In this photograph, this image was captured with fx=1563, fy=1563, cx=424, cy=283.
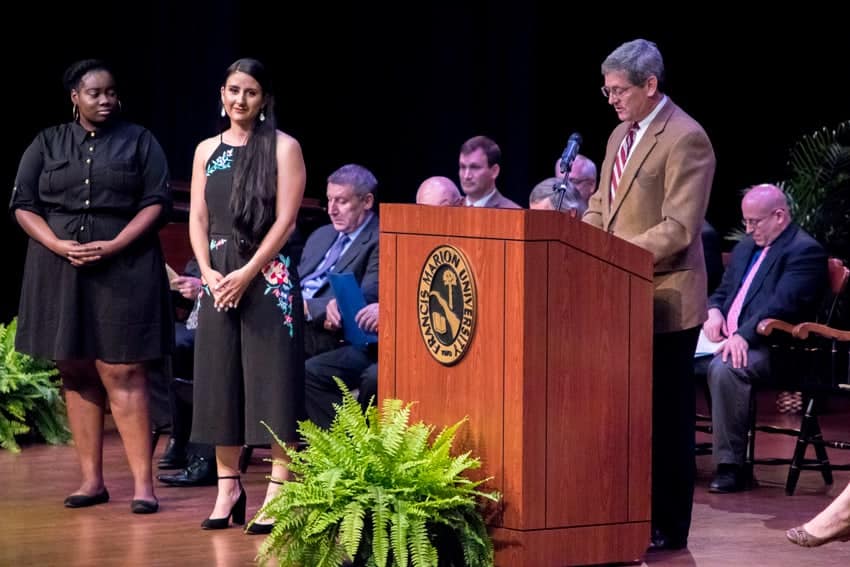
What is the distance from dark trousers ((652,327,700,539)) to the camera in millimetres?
4781

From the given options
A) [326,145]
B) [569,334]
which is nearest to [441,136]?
[326,145]

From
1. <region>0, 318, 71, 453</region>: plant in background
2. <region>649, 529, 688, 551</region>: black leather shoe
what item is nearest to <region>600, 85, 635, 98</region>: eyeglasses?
<region>649, 529, 688, 551</region>: black leather shoe

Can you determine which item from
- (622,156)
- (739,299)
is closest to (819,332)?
(739,299)

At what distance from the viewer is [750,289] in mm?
6645

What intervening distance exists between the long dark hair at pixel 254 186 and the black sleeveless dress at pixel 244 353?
0.04 meters

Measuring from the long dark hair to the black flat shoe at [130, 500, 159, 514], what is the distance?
1.06 meters

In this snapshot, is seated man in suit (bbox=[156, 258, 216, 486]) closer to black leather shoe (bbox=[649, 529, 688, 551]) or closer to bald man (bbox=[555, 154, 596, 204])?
bald man (bbox=[555, 154, 596, 204])

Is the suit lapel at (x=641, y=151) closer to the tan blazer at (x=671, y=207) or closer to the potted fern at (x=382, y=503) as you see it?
the tan blazer at (x=671, y=207)

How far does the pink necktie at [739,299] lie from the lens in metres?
6.68

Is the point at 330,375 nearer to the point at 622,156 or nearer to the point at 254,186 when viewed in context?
the point at 254,186

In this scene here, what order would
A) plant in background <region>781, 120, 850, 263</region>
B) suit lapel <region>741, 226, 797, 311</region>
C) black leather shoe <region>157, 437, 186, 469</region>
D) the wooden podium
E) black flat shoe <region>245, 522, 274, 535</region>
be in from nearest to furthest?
1. the wooden podium
2. black flat shoe <region>245, 522, 274, 535</region>
3. black leather shoe <region>157, 437, 186, 469</region>
4. suit lapel <region>741, 226, 797, 311</region>
5. plant in background <region>781, 120, 850, 263</region>

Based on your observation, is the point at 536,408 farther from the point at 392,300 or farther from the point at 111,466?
the point at 111,466

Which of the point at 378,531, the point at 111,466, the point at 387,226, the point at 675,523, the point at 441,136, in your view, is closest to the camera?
the point at 378,531

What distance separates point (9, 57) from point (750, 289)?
4338mm
